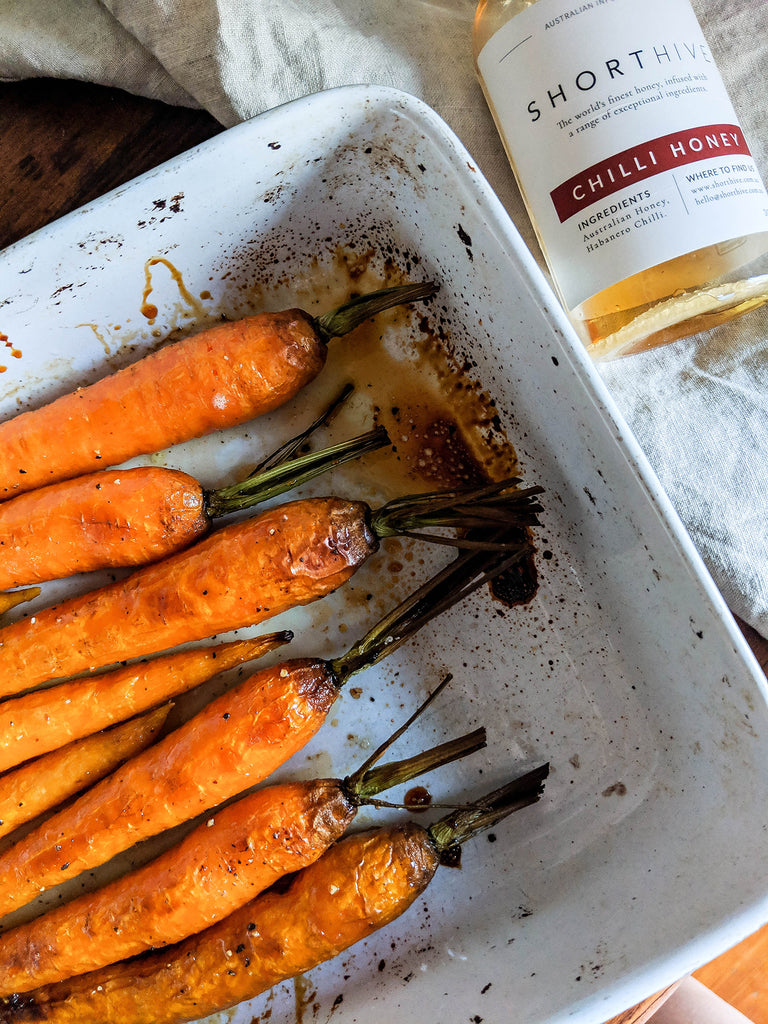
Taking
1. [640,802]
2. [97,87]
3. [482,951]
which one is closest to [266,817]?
[482,951]

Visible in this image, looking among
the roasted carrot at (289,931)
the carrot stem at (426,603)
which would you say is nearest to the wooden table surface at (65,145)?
the carrot stem at (426,603)

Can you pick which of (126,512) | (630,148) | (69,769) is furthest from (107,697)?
(630,148)

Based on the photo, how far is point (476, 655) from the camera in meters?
0.95

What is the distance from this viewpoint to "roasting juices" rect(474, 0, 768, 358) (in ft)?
2.52

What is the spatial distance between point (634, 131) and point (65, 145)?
68 cm

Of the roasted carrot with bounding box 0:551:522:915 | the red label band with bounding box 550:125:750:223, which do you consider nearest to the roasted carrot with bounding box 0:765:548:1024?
the roasted carrot with bounding box 0:551:522:915

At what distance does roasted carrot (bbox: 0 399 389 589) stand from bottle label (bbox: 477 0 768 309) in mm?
333

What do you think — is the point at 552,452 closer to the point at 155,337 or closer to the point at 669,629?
the point at 669,629

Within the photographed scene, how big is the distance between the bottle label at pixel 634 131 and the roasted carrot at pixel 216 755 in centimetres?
36

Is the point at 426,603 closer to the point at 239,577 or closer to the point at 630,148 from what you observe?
the point at 239,577

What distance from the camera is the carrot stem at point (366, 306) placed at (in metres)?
0.90

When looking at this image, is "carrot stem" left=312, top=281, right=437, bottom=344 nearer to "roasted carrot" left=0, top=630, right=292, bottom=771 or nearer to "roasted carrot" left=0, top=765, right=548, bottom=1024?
"roasted carrot" left=0, top=630, right=292, bottom=771

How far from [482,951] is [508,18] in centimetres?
103

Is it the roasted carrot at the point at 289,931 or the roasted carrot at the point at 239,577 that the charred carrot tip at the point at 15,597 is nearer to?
the roasted carrot at the point at 239,577
